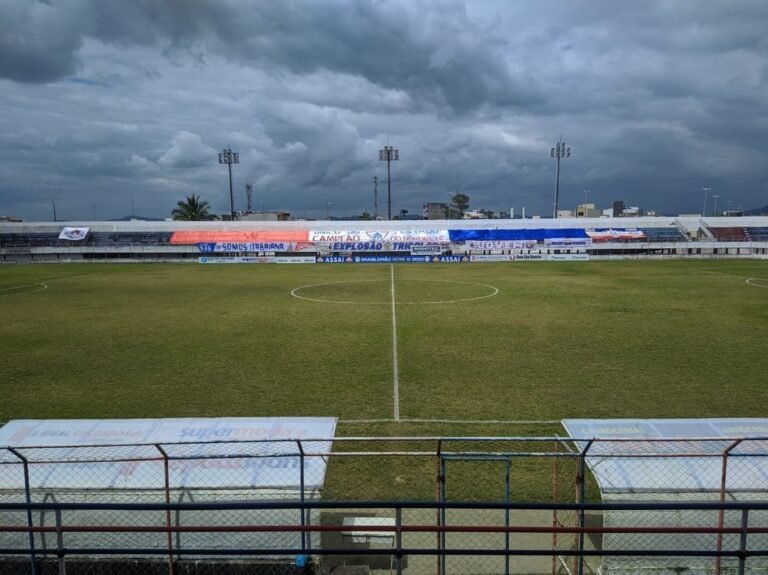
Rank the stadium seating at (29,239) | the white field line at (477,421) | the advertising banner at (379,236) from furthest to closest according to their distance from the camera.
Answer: the stadium seating at (29,239) → the advertising banner at (379,236) → the white field line at (477,421)

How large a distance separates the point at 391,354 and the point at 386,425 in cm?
737

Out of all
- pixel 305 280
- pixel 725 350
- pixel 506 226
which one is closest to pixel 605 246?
pixel 506 226

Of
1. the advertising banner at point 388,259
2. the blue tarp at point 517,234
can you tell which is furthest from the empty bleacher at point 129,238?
the blue tarp at point 517,234

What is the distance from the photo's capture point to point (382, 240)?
82125mm

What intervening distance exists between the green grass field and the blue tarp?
42.5m

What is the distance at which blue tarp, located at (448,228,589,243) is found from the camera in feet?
271

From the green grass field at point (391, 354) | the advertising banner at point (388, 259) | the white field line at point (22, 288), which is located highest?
the green grass field at point (391, 354)

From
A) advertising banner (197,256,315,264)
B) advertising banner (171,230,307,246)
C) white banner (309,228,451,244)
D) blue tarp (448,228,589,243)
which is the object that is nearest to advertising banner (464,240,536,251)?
blue tarp (448,228,589,243)

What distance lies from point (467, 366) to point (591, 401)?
4826mm

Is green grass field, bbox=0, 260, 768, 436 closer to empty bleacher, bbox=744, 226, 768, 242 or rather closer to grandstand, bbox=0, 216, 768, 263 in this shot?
grandstand, bbox=0, 216, 768, 263

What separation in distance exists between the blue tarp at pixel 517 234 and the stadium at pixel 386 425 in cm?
3456

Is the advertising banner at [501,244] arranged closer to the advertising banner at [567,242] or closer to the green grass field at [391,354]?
the advertising banner at [567,242]

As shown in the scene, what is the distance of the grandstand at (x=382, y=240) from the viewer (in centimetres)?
7606

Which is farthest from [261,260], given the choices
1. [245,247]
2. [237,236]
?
[237,236]
